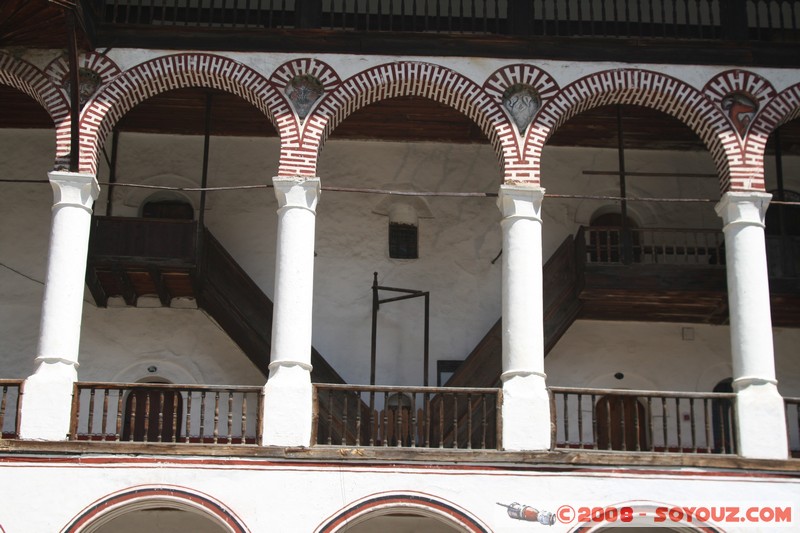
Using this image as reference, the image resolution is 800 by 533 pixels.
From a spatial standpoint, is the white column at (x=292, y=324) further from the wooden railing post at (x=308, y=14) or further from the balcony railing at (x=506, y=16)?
the balcony railing at (x=506, y=16)

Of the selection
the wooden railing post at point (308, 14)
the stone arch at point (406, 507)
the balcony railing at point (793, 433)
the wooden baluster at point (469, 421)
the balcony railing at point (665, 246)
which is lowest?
the stone arch at point (406, 507)

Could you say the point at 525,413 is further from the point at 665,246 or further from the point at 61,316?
the point at 61,316

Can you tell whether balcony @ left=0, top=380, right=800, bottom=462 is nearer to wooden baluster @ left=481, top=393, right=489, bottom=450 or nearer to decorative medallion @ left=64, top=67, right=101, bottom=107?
wooden baluster @ left=481, top=393, right=489, bottom=450

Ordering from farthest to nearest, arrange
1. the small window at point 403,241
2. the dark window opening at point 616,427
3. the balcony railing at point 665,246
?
1. the small window at point 403,241
2. the balcony railing at point 665,246
3. the dark window opening at point 616,427

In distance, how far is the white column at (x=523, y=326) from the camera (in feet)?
45.0

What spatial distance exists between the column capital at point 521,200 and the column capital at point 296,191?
2057 mm

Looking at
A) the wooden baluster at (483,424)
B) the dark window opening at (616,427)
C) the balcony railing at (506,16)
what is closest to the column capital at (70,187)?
the balcony railing at (506,16)

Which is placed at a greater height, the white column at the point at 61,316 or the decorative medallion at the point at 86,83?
the decorative medallion at the point at 86,83

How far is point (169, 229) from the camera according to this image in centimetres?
1595

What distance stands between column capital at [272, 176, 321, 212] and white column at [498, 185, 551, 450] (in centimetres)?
205

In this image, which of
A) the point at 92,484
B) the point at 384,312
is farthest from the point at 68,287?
the point at 384,312

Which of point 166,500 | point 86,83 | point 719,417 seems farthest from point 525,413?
point 86,83

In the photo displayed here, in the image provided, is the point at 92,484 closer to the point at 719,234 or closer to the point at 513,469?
the point at 513,469

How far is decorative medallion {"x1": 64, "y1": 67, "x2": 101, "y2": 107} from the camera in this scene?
48.7ft
